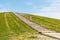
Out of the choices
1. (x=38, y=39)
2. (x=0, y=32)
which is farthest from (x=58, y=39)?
(x=0, y=32)

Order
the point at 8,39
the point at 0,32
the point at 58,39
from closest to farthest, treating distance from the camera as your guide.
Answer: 1. the point at 58,39
2. the point at 8,39
3. the point at 0,32

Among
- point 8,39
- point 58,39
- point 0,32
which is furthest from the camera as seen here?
point 0,32

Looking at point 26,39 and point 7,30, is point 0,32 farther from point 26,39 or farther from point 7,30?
point 26,39

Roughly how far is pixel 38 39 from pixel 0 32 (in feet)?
33.8

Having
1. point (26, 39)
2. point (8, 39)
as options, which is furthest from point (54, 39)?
point (8, 39)

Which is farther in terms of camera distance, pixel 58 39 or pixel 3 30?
pixel 3 30

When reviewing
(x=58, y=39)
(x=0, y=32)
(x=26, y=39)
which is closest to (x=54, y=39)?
(x=58, y=39)

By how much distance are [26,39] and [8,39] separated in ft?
8.35

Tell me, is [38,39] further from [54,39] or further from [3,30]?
[3,30]

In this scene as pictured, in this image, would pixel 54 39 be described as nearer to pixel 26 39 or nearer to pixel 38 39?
pixel 38 39

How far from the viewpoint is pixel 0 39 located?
23141mm

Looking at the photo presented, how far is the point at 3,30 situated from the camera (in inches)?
1195

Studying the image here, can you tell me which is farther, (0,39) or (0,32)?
(0,32)

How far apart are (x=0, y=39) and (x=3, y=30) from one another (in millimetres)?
7265
